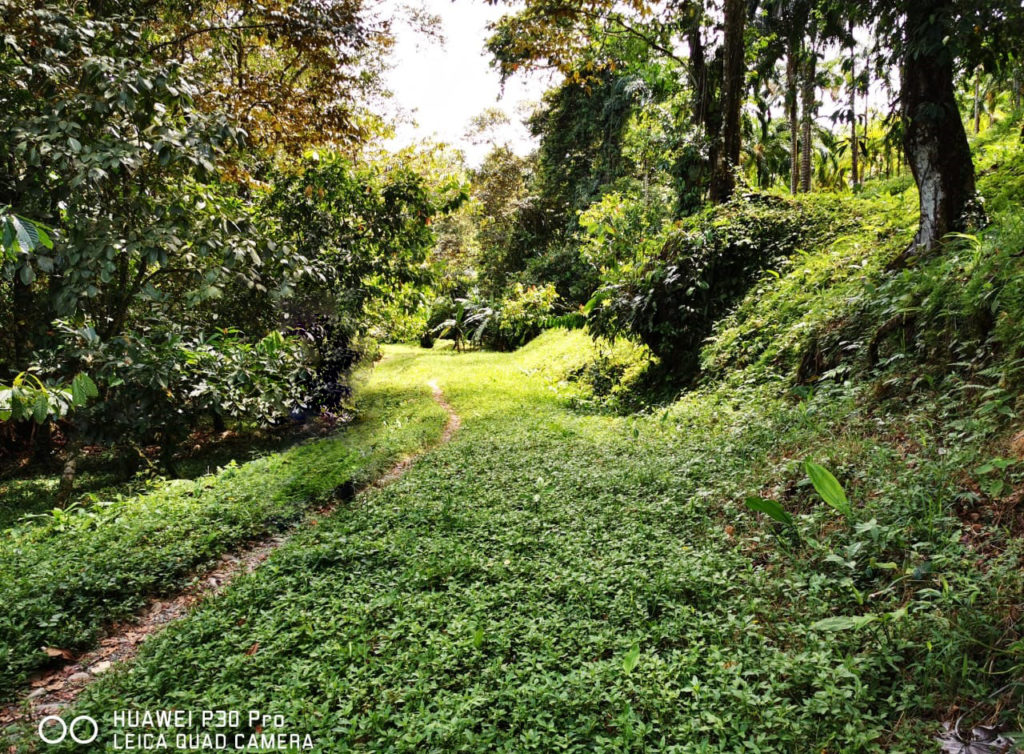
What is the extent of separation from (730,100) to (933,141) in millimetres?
6104

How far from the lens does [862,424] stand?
15.6ft

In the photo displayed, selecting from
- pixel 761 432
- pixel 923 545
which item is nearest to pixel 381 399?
pixel 761 432

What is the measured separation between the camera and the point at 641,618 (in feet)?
11.2

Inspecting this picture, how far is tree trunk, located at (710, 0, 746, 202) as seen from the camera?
10070mm

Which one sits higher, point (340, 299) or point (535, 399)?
point (340, 299)

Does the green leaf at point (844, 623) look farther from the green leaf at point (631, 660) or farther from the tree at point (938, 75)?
the tree at point (938, 75)

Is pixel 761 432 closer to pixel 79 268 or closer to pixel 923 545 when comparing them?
pixel 923 545

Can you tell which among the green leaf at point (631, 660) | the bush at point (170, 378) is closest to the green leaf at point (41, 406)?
the green leaf at point (631, 660)

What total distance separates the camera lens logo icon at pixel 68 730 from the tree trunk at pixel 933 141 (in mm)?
8039

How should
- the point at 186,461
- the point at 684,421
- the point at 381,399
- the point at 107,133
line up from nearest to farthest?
the point at 107,133 < the point at 684,421 < the point at 186,461 < the point at 381,399

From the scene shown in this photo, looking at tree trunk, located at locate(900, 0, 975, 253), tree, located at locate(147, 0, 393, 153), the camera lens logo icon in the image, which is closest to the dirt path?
the camera lens logo icon

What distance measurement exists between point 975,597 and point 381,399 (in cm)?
1257

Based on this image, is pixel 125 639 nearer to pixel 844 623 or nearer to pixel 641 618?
pixel 641 618

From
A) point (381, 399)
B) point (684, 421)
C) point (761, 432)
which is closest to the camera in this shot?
point (761, 432)
